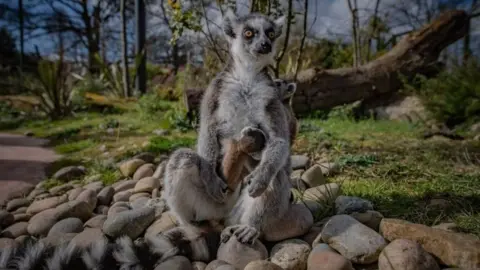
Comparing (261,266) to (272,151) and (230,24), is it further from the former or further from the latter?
(230,24)

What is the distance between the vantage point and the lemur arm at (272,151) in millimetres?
2527

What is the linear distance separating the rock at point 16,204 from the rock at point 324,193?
2.82m

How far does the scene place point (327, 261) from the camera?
2.24 meters

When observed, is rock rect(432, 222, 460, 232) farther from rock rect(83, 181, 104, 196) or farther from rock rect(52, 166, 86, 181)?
rock rect(52, 166, 86, 181)

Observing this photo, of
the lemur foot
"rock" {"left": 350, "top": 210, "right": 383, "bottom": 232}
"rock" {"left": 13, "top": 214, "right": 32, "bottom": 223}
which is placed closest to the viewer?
the lemur foot

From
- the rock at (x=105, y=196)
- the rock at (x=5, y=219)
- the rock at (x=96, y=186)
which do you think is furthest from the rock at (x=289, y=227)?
the rock at (x=5, y=219)

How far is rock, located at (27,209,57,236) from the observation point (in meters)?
3.15

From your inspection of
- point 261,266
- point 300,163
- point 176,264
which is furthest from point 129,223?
point 300,163

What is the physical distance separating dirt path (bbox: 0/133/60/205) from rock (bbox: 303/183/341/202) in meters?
3.10

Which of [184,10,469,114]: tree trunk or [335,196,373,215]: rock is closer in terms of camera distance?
[335,196,373,215]: rock

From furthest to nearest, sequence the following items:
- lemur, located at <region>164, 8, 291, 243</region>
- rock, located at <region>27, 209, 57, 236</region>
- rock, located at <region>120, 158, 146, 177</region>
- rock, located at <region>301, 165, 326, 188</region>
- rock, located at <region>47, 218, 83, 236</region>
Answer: rock, located at <region>120, 158, 146, 177</region>, rock, located at <region>301, 165, 326, 188</region>, rock, located at <region>27, 209, 57, 236</region>, rock, located at <region>47, 218, 83, 236</region>, lemur, located at <region>164, 8, 291, 243</region>

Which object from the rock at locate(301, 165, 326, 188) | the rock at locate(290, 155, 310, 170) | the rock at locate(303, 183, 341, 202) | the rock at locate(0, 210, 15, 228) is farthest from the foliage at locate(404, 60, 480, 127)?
the rock at locate(0, 210, 15, 228)

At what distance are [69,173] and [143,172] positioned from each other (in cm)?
103

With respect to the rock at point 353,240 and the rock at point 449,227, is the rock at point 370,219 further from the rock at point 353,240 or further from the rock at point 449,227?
the rock at point 449,227
